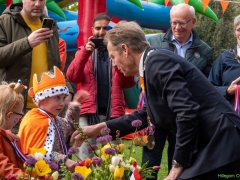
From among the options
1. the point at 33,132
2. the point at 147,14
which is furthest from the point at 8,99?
the point at 147,14

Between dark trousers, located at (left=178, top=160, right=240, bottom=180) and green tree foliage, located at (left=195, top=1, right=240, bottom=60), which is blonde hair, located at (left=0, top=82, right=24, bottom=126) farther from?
green tree foliage, located at (left=195, top=1, right=240, bottom=60)

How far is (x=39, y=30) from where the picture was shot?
4156 millimetres

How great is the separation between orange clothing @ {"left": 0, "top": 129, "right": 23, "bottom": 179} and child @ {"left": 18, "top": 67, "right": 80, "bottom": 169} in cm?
16

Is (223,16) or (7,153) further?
(223,16)

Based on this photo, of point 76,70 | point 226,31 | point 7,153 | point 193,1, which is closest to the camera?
point 7,153

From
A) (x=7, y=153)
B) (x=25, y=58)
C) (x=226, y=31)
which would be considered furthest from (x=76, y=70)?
(x=226, y=31)

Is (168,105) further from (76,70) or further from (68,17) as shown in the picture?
(68,17)

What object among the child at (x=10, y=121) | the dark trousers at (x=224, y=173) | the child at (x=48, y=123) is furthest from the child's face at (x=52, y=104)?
the dark trousers at (x=224, y=173)

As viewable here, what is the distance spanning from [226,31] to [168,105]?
20.7m

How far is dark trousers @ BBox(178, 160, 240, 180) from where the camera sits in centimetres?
267

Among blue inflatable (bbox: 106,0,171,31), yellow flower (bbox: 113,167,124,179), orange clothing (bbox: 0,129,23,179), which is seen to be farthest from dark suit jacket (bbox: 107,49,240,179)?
blue inflatable (bbox: 106,0,171,31)

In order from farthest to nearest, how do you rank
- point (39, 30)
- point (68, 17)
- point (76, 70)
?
1. point (68, 17)
2. point (76, 70)
3. point (39, 30)

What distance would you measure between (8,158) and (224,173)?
1216 millimetres

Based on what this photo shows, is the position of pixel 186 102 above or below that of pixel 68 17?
above
